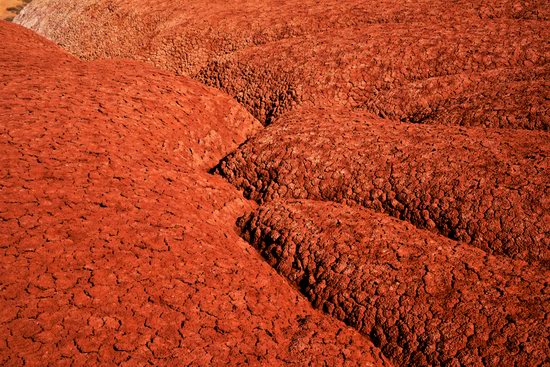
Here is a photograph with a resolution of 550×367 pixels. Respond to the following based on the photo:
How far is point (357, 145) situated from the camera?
4949 millimetres

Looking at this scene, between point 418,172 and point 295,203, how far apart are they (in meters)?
1.30

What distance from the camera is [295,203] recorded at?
470 centimetres

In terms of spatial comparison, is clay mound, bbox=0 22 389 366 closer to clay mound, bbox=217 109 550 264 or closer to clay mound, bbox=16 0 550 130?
clay mound, bbox=217 109 550 264

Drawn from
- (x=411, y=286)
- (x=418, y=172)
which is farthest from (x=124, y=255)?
(x=418, y=172)

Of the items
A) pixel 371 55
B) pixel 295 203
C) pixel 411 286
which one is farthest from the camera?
pixel 371 55

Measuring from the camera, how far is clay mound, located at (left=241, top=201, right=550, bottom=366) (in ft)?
10.1

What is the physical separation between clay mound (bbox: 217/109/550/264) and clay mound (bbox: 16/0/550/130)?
592 millimetres

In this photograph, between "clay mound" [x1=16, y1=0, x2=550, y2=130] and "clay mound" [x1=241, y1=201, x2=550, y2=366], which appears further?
"clay mound" [x1=16, y1=0, x2=550, y2=130]

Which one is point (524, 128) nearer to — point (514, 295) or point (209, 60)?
point (514, 295)

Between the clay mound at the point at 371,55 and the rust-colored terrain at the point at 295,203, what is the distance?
0.03m

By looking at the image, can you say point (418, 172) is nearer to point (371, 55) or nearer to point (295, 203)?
point (295, 203)

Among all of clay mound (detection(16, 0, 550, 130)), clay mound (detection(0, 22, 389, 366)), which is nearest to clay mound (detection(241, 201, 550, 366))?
clay mound (detection(0, 22, 389, 366))

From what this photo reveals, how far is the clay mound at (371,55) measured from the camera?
534 centimetres

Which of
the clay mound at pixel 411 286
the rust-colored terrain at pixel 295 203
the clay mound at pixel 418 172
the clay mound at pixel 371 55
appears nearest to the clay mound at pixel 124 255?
the rust-colored terrain at pixel 295 203
